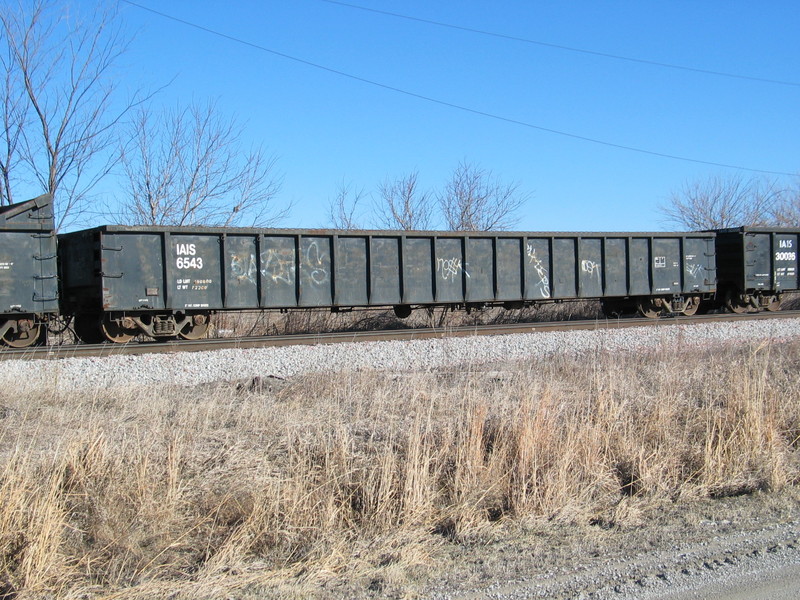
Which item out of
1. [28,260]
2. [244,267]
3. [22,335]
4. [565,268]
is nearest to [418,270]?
[244,267]

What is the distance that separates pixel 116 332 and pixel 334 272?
4869 millimetres

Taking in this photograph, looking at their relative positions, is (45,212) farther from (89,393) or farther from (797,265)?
(797,265)

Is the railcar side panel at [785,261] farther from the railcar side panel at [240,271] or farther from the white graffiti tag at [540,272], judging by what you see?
the railcar side panel at [240,271]

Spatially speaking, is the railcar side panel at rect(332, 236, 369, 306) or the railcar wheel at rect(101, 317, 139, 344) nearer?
the railcar wheel at rect(101, 317, 139, 344)

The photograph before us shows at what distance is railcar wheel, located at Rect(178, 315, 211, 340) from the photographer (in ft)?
47.9

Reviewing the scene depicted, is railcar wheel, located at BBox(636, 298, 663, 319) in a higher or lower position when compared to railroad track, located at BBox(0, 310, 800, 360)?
higher

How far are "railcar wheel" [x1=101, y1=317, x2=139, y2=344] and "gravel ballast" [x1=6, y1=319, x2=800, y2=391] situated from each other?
297 cm

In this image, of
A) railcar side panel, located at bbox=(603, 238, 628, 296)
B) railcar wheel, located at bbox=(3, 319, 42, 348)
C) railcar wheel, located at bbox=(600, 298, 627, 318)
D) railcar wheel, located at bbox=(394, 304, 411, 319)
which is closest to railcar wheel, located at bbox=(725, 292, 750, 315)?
railcar wheel, located at bbox=(600, 298, 627, 318)

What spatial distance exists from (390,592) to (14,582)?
2.20 m

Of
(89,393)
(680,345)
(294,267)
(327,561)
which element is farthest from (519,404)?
(294,267)

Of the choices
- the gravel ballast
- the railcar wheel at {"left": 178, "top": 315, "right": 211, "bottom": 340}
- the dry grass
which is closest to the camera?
the dry grass

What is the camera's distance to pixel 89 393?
814 centimetres

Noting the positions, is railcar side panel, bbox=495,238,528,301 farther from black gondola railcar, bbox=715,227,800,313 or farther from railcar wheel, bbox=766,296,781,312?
railcar wheel, bbox=766,296,781,312

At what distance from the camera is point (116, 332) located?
543 inches
